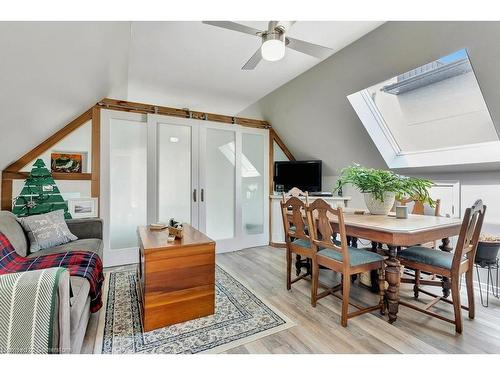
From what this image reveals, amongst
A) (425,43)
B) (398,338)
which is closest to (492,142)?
(425,43)

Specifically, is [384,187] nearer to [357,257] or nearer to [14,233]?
[357,257]

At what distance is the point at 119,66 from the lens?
98.9 inches

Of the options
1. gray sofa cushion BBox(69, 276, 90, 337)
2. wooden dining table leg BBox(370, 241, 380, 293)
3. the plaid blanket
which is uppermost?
the plaid blanket

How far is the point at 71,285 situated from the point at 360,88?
3245 mm

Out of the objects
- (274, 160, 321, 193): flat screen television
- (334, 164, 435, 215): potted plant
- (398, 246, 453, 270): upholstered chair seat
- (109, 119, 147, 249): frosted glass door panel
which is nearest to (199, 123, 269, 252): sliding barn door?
(274, 160, 321, 193): flat screen television

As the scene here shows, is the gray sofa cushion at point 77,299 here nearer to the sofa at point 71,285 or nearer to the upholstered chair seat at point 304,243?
the sofa at point 71,285

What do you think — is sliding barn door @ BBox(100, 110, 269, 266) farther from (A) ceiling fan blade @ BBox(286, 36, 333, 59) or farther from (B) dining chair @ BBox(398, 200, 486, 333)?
(B) dining chair @ BBox(398, 200, 486, 333)

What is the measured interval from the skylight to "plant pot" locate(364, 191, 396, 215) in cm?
105

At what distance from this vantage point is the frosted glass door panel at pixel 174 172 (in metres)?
3.60

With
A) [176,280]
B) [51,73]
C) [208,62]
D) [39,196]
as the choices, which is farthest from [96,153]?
[176,280]

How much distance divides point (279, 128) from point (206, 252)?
303cm

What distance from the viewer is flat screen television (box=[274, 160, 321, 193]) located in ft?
13.4
